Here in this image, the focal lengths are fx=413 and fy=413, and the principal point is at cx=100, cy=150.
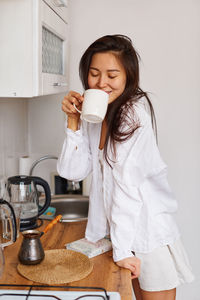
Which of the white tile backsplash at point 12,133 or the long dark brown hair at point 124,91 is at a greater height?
the long dark brown hair at point 124,91

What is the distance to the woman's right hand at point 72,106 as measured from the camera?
4.72 feet

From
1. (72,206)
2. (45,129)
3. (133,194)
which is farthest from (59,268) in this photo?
(45,129)

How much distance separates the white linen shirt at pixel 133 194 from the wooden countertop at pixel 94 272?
0.18 feet

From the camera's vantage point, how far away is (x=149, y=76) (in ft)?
7.79

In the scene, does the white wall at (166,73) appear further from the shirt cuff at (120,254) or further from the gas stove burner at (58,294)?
the gas stove burner at (58,294)

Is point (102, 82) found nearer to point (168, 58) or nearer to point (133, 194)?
point (133, 194)

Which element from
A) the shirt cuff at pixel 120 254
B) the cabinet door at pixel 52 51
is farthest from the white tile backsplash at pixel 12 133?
the shirt cuff at pixel 120 254

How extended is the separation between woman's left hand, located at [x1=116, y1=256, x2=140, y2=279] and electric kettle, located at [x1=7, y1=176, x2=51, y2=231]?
0.50 metres

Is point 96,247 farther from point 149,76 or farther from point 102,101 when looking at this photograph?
point 149,76

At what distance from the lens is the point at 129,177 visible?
137cm

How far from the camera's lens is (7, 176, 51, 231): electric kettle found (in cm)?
168

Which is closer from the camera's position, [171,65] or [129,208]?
[129,208]

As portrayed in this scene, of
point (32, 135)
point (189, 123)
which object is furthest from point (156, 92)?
point (32, 135)

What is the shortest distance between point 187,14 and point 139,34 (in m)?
0.29
